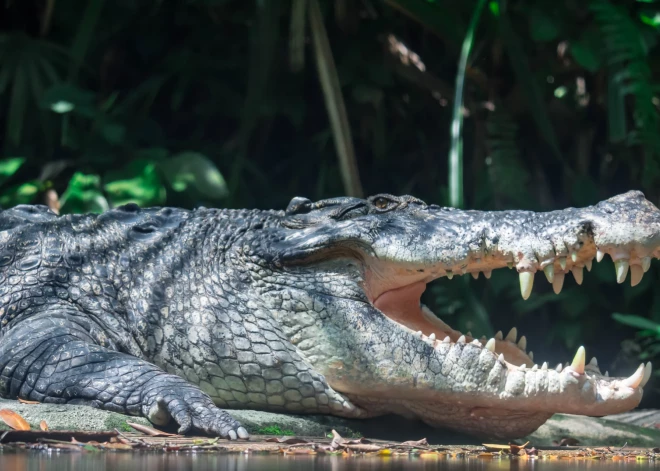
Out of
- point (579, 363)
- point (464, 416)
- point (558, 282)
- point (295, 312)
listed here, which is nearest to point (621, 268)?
point (558, 282)

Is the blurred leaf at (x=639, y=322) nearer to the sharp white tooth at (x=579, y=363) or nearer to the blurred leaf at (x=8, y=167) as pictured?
the sharp white tooth at (x=579, y=363)

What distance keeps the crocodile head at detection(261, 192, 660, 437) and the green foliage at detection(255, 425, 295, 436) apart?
0.27m

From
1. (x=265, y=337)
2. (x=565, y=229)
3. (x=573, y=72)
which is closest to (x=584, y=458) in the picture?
(x=565, y=229)

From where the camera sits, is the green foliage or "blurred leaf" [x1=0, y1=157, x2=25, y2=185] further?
"blurred leaf" [x1=0, y1=157, x2=25, y2=185]

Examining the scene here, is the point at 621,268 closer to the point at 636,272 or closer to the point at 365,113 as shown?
the point at 636,272

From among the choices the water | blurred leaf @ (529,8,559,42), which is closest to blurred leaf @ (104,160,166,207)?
blurred leaf @ (529,8,559,42)

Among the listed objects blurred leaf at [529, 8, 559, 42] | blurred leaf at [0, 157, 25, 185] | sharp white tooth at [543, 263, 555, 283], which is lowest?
sharp white tooth at [543, 263, 555, 283]

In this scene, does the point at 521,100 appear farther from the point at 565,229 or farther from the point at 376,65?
the point at 565,229

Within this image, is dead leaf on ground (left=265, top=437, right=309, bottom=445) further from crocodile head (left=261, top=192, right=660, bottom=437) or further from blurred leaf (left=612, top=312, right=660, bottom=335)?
blurred leaf (left=612, top=312, right=660, bottom=335)

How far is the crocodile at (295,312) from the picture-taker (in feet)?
10.0

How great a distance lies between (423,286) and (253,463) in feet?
4.87

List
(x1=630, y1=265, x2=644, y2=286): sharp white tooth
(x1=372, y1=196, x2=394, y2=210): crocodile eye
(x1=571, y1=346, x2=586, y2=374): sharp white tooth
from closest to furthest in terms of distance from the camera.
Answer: (x1=571, y1=346, x2=586, y2=374): sharp white tooth
(x1=630, y1=265, x2=644, y2=286): sharp white tooth
(x1=372, y1=196, x2=394, y2=210): crocodile eye

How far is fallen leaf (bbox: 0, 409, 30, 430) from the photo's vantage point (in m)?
2.65

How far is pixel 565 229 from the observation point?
311cm
